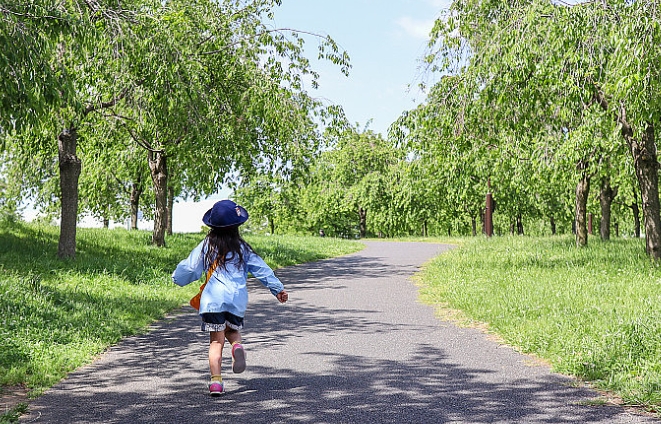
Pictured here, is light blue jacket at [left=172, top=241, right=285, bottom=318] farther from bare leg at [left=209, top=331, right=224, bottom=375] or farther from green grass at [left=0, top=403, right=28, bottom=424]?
green grass at [left=0, top=403, right=28, bottom=424]

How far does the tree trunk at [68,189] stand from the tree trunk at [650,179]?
11.9 metres

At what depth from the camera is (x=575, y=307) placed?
8133mm

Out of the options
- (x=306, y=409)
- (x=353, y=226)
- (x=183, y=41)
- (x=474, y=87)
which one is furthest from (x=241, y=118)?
A: (x=353, y=226)

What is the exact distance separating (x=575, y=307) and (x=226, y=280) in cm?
507

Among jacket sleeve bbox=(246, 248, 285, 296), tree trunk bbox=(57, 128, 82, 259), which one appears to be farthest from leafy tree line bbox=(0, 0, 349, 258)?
jacket sleeve bbox=(246, 248, 285, 296)

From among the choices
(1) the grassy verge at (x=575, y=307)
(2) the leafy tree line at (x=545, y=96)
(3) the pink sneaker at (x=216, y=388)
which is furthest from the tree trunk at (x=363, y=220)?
(3) the pink sneaker at (x=216, y=388)

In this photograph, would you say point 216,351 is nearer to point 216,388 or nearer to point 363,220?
point 216,388

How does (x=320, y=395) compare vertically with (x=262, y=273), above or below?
below

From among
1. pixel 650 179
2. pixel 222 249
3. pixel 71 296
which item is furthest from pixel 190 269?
pixel 650 179

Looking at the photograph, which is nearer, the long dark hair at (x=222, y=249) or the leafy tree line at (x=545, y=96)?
the long dark hair at (x=222, y=249)

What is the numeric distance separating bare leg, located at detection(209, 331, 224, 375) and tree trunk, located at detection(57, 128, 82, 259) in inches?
369

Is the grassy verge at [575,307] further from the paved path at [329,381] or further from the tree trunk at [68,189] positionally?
the tree trunk at [68,189]

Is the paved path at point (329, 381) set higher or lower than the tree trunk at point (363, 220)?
lower

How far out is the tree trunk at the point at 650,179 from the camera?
13.1 meters
